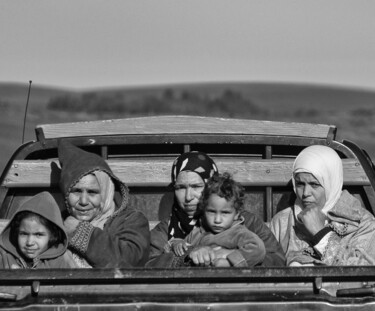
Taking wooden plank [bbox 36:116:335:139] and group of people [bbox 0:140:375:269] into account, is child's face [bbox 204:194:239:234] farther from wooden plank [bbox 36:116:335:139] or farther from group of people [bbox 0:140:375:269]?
wooden plank [bbox 36:116:335:139]

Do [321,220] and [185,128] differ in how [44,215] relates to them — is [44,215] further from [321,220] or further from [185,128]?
[185,128]

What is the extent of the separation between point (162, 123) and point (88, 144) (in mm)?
480

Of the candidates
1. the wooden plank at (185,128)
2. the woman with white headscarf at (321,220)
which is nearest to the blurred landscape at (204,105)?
the wooden plank at (185,128)

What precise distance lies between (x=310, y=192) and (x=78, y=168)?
4.14 feet

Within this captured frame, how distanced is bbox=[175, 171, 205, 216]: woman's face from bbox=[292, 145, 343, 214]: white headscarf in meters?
0.54

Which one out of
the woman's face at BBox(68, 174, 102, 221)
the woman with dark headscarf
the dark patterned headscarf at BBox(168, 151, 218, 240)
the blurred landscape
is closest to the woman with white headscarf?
the woman with dark headscarf

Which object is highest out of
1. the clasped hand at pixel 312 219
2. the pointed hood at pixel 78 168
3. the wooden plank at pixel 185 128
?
the wooden plank at pixel 185 128

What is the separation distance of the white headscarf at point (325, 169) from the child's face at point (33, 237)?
58.2 inches

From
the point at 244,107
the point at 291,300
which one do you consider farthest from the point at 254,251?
the point at 244,107

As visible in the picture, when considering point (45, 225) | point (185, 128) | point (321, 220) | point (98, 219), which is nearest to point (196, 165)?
point (98, 219)

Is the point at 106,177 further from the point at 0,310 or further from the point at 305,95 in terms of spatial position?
the point at 305,95

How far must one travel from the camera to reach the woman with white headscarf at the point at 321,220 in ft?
19.5

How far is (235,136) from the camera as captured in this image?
7113 millimetres

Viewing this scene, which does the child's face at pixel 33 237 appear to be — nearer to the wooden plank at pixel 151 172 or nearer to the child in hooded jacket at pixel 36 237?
the child in hooded jacket at pixel 36 237
